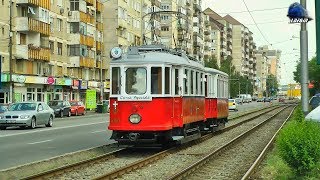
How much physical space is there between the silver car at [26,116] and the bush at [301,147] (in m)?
20.9

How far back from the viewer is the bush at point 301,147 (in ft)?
36.5

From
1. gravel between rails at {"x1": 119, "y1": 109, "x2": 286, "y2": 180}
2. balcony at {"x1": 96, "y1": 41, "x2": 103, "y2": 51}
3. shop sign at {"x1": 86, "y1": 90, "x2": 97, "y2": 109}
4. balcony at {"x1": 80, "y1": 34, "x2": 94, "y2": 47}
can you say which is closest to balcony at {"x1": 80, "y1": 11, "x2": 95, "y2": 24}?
balcony at {"x1": 80, "y1": 34, "x2": 94, "y2": 47}

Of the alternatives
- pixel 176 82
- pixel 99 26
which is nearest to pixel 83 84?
pixel 99 26

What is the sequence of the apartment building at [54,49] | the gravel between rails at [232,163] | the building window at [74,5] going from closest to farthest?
the gravel between rails at [232,163] → the apartment building at [54,49] → the building window at [74,5]

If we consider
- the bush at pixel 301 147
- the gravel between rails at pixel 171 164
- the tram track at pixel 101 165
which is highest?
the bush at pixel 301 147

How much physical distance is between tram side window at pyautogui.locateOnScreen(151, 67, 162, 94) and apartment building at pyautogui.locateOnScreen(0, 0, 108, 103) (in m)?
37.7

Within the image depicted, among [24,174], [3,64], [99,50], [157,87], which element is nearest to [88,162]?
[24,174]

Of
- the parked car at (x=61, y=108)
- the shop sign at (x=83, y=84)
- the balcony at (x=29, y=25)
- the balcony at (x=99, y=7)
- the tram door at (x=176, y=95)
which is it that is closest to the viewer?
the tram door at (x=176, y=95)

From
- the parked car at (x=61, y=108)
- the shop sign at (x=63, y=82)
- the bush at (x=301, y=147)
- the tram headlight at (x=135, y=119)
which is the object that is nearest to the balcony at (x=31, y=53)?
the shop sign at (x=63, y=82)

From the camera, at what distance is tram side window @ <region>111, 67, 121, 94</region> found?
17656 millimetres

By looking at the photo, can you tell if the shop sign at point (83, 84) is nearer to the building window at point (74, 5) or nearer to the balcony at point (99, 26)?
the building window at point (74, 5)

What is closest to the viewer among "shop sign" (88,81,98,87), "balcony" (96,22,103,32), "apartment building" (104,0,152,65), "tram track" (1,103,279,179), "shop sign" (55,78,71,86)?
"tram track" (1,103,279,179)

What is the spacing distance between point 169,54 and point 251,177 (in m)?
6.54

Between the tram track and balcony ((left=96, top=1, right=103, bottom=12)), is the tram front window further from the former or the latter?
balcony ((left=96, top=1, right=103, bottom=12))
